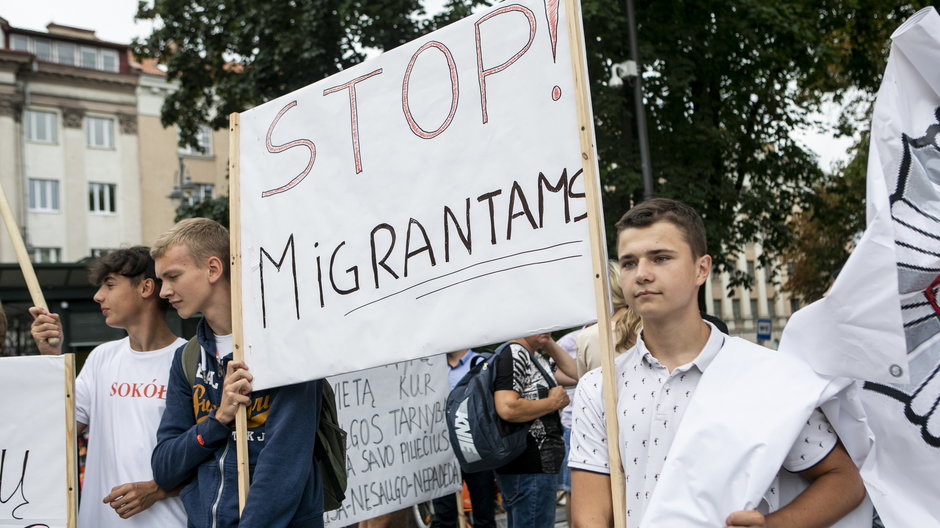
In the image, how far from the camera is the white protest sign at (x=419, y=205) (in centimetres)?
242

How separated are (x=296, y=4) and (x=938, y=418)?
13.1 metres

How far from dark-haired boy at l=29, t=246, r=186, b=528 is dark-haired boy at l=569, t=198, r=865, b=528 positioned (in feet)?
5.53

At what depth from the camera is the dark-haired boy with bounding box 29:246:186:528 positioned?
3260mm

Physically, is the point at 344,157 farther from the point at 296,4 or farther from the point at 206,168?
the point at 206,168

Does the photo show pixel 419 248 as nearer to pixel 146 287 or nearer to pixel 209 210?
pixel 146 287

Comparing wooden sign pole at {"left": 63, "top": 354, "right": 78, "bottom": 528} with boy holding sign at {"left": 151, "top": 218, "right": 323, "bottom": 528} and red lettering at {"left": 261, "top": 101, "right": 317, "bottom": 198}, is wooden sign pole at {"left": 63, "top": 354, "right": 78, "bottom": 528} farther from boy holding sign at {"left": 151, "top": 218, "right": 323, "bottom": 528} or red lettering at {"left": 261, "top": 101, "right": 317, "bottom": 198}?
red lettering at {"left": 261, "top": 101, "right": 317, "bottom": 198}

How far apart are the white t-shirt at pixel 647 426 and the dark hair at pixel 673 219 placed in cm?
24

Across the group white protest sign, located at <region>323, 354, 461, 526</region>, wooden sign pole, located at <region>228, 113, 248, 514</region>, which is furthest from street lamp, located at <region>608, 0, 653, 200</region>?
wooden sign pole, located at <region>228, 113, 248, 514</region>

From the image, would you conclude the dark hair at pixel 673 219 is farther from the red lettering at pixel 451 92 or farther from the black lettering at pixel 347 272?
the black lettering at pixel 347 272

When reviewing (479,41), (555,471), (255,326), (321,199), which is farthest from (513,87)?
(555,471)

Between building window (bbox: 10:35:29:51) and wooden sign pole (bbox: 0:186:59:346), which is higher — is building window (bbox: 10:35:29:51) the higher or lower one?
the higher one

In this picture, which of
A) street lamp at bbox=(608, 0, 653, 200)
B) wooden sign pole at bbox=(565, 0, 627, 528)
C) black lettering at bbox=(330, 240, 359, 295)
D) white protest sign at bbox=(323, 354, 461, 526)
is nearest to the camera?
wooden sign pole at bbox=(565, 0, 627, 528)

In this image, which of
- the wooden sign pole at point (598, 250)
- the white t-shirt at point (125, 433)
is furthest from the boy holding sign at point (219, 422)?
the wooden sign pole at point (598, 250)

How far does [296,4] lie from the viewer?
45.9 feet
